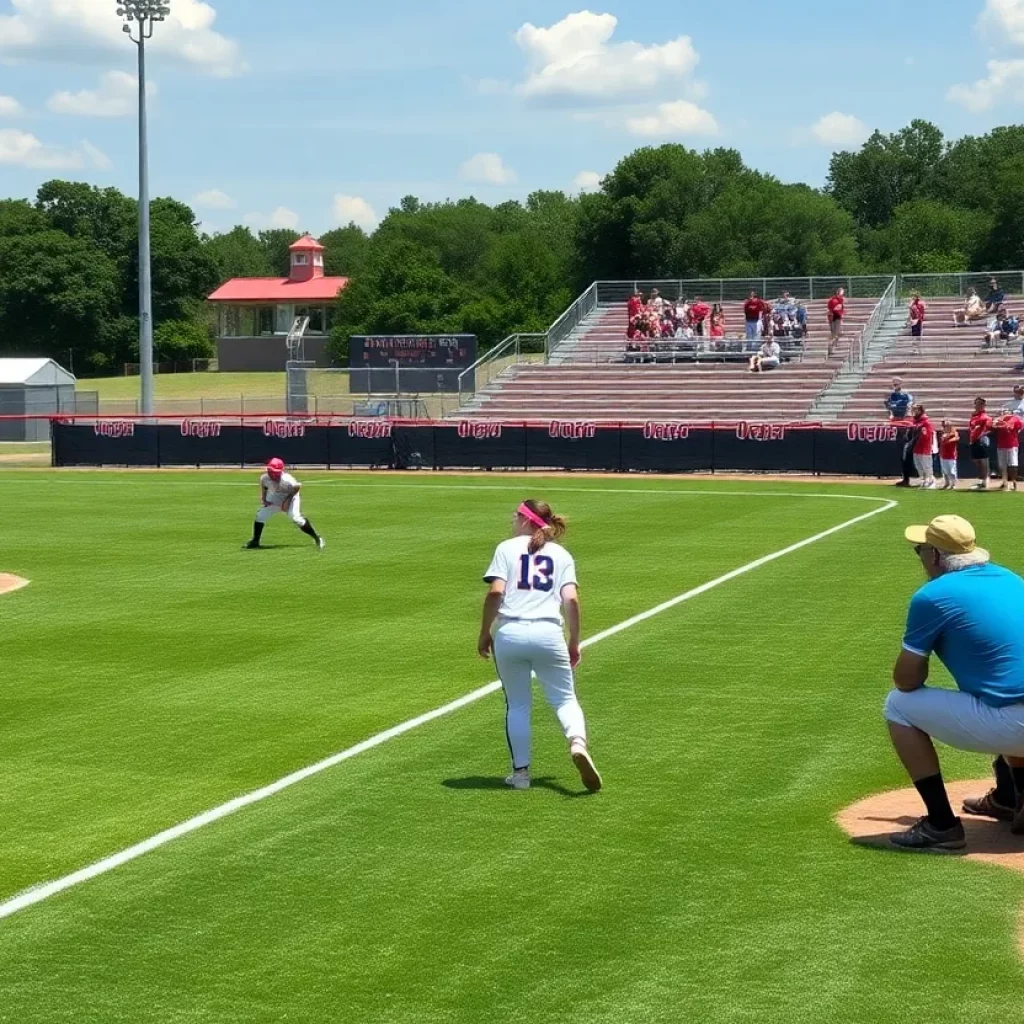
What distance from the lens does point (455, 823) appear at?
9.11 meters

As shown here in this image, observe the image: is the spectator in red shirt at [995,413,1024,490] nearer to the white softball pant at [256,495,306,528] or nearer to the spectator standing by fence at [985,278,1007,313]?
the spectator standing by fence at [985,278,1007,313]

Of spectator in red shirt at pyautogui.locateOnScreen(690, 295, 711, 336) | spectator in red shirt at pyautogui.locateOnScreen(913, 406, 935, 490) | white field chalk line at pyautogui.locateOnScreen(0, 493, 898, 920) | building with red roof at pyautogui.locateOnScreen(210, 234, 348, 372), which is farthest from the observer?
building with red roof at pyautogui.locateOnScreen(210, 234, 348, 372)

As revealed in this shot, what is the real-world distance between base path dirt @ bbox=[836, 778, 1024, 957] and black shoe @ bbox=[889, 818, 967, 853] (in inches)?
2.5

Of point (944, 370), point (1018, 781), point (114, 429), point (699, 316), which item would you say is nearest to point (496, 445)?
point (114, 429)

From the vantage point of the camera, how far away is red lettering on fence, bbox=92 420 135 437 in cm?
4622

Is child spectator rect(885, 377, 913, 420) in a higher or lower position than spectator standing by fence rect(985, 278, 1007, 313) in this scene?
lower

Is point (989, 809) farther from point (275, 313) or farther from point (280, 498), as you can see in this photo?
point (275, 313)

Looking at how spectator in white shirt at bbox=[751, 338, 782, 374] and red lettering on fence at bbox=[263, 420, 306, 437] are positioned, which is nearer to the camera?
red lettering on fence at bbox=[263, 420, 306, 437]

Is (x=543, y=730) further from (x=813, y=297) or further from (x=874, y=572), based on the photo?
(x=813, y=297)

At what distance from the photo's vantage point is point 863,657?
1462 cm

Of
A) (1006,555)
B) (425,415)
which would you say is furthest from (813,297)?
(1006,555)

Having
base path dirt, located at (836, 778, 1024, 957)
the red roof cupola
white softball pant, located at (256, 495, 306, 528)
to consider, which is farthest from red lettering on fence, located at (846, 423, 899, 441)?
the red roof cupola

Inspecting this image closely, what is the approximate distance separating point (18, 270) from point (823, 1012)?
114 metres

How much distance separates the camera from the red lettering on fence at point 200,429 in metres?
45.9
